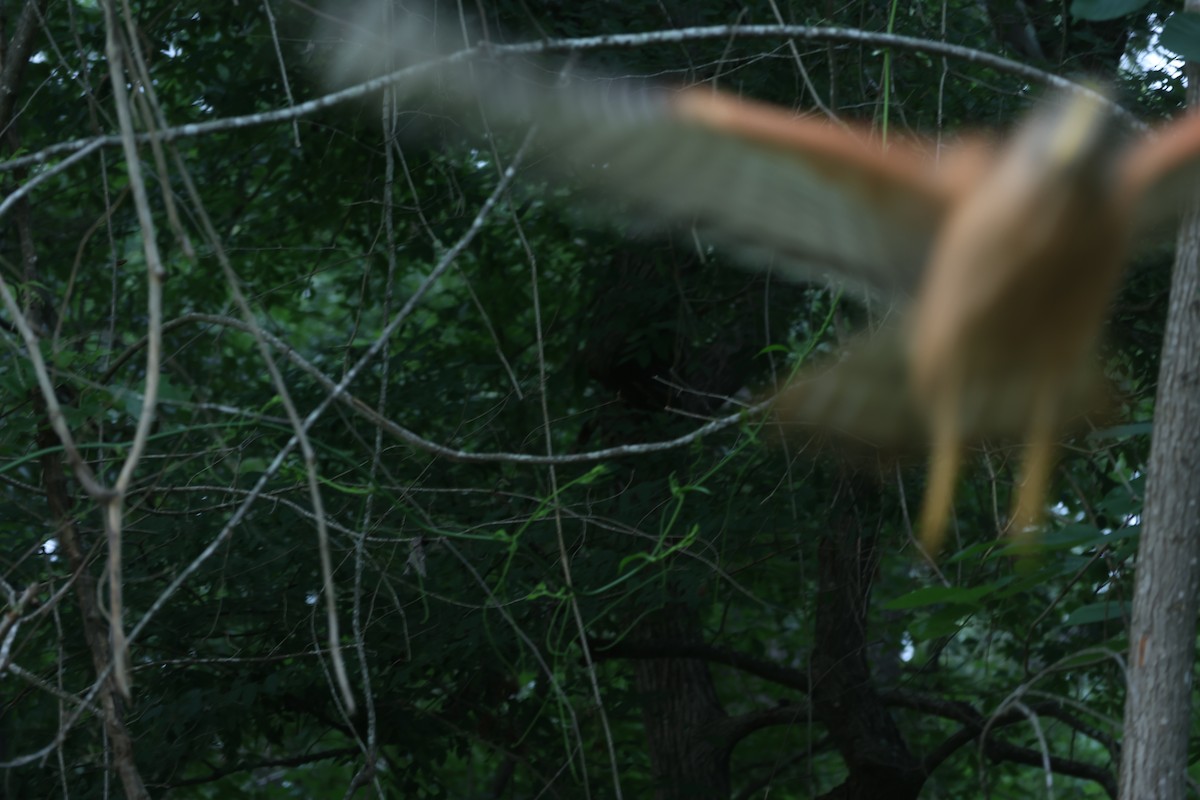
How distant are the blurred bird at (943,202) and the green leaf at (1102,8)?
31cm

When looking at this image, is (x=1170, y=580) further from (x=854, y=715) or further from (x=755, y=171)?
(x=854, y=715)

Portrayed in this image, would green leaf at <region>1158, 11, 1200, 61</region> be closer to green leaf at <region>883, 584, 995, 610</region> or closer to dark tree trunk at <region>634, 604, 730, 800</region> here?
green leaf at <region>883, 584, 995, 610</region>

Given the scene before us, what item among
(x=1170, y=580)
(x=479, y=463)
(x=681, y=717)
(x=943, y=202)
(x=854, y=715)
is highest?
(x=943, y=202)

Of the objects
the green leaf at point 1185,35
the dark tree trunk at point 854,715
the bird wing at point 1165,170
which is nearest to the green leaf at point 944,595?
the bird wing at point 1165,170

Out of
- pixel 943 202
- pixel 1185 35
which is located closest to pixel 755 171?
pixel 943 202

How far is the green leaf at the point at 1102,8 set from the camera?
2.31 m

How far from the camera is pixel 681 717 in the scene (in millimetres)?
6219

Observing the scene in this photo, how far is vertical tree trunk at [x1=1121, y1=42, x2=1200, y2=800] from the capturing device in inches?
72.5

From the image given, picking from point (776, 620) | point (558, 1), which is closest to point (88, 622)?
point (558, 1)

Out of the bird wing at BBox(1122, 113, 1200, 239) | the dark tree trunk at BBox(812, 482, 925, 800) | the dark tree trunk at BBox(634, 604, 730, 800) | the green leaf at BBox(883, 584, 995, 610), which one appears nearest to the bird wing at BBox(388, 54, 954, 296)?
the bird wing at BBox(1122, 113, 1200, 239)

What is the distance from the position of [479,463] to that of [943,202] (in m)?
1.75

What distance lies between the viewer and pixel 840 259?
219 centimetres

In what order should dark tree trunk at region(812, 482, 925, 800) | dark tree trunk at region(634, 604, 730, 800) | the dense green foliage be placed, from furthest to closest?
dark tree trunk at region(634, 604, 730, 800) → dark tree trunk at region(812, 482, 925, 800) → the dense green foliage

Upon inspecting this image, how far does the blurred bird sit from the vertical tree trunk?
15 centimetres
